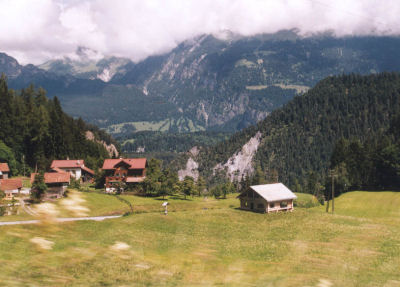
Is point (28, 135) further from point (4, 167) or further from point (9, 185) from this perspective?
point (9, 185)

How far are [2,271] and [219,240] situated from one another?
103 ft

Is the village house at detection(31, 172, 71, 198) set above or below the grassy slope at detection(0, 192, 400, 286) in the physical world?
above

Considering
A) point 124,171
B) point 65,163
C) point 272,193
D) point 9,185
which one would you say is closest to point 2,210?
point 9,185

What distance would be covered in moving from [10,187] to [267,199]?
5850cm

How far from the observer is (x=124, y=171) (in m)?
126

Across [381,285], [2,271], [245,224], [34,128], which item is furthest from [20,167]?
[381,285]

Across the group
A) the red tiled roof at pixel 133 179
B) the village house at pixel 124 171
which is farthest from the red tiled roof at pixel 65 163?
the red tiled roof at pixel 133 179

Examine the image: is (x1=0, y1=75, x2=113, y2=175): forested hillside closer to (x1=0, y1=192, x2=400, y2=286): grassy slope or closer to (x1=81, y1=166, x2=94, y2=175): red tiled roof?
(x1=81, y1=166, x2=94, y2=175): red tiled roof

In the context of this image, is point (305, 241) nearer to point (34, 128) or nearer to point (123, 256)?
point (123, 256)

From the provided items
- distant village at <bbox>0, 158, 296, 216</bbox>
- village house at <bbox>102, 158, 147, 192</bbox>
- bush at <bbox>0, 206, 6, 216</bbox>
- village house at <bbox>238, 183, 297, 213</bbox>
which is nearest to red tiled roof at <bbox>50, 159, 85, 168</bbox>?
village house at <bbox>102, 158, 147, 192</bbox>

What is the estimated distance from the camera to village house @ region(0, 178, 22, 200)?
8375 centimetres

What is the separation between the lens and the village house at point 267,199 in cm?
8256

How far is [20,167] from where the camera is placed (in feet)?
402

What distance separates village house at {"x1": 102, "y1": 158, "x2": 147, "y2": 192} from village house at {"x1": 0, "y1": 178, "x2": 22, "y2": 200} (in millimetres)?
37014
